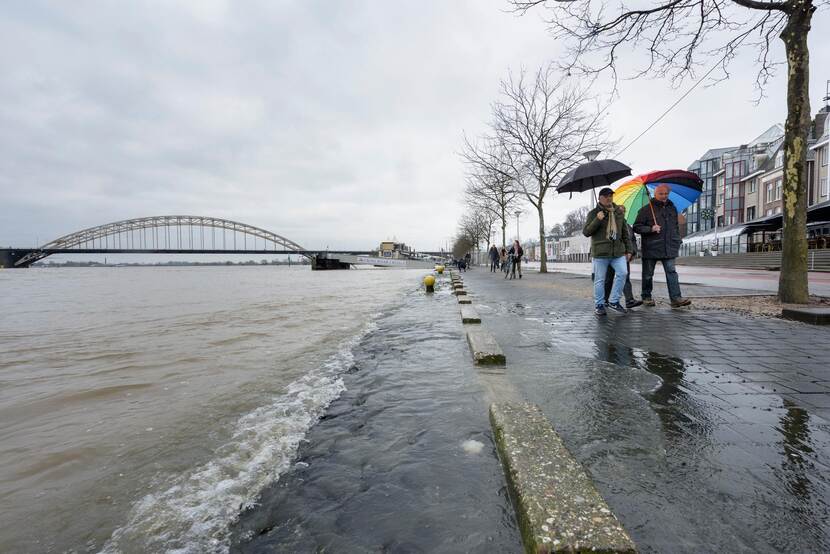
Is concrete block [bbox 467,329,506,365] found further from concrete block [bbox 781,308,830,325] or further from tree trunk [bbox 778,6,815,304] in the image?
tree trunk [bbox 778,6,815,304]

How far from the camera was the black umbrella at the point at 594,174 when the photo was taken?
9.23 metres

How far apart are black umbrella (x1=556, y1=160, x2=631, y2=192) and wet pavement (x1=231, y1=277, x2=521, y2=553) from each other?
783 cm

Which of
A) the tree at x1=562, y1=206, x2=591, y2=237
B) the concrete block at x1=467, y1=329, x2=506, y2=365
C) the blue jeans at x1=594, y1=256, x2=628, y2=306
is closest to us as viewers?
the concrete block at x1=467, y1=329, x2=506, y2=365

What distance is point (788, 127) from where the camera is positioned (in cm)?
722

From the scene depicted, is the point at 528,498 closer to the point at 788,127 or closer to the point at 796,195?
the point at 796,195

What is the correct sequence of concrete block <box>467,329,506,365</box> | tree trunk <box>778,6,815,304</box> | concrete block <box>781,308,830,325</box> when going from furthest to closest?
tree trunk <box>778,6,815,304</box> → concrete block <box>781,308,830,325</box> → concrete block <box>467,329,506,365</box>

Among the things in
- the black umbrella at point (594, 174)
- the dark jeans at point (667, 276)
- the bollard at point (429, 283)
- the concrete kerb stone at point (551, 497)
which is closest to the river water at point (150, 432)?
the concrete kerb stone at point (551, 497)

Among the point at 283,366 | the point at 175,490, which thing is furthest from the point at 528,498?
the point at 283,366

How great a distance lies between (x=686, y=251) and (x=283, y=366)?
58479 mm

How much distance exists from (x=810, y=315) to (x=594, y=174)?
4.89 meters

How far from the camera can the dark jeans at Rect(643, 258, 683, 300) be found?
7.06 metres

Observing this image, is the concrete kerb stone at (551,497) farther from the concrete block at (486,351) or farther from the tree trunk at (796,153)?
the tree trunk at (796,153)

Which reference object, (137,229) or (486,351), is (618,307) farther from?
(137,229)

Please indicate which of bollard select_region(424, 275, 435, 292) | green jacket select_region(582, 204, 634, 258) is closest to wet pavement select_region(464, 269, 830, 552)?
green jacket select_region(582, 204, 634, 258)
